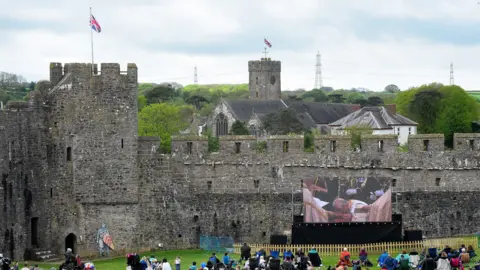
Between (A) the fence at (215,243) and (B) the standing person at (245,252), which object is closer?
(B) the standing person at (245,252)

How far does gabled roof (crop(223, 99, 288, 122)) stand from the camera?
152125 millimetres

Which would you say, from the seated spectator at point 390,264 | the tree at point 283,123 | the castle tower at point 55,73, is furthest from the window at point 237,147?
the tree at point 283,123

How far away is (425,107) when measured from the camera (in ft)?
377

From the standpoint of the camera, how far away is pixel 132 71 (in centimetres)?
5312

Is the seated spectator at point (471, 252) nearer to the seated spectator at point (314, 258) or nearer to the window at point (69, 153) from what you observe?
the seated spectator at point (314, 258)

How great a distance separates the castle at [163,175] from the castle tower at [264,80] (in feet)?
442

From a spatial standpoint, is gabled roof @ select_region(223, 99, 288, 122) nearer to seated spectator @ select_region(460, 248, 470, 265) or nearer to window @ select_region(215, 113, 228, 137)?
window @ select_region(215, 113, 228, 137)

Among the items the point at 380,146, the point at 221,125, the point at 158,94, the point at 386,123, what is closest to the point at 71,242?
the point at 380,146

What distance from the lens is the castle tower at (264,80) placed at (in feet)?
624

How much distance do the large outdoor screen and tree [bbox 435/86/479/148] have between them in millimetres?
30609

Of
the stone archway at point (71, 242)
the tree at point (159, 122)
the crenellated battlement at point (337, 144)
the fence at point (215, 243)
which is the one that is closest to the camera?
the stone archway at point (71, 242)

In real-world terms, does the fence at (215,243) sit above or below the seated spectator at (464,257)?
below

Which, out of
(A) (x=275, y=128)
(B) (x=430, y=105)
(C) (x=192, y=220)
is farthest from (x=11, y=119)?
(A) (x=275, y=128)

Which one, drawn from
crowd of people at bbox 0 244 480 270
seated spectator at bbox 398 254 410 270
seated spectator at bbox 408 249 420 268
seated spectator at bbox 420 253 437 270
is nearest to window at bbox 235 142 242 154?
crowd of people at bbox 0 244 480 270
